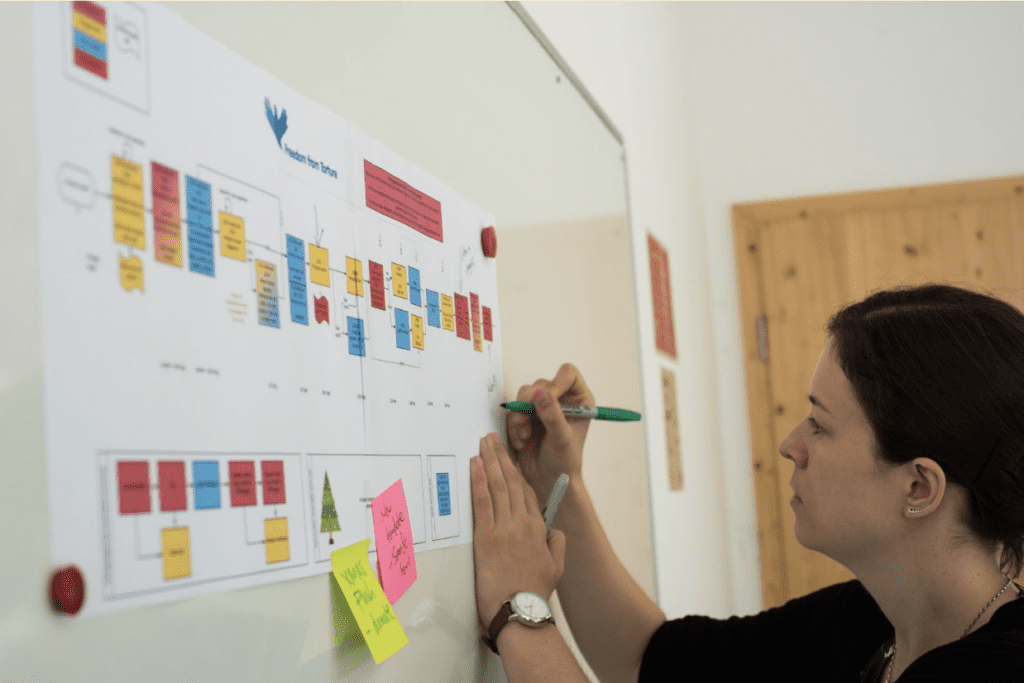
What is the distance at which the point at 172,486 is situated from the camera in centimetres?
55

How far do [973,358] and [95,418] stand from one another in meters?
0.92

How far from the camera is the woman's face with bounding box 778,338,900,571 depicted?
1074 millimetres

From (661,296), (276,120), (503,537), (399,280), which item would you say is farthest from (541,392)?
(661,296)

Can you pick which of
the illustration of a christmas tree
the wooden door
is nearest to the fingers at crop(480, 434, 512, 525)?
the illustration of a christmas tree

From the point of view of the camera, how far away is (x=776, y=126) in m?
2.99

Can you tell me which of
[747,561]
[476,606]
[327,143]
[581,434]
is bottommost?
[747,561]

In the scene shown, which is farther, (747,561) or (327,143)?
(747,561)

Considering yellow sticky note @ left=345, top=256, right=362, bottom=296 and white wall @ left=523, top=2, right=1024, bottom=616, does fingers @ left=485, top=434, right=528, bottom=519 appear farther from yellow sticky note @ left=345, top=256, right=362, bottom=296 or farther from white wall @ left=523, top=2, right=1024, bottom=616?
white wall @ left=523, top=2, right=1024, bottom=616

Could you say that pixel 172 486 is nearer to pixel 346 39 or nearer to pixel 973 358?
pixel 346 39

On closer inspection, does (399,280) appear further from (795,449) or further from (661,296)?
(661,296)

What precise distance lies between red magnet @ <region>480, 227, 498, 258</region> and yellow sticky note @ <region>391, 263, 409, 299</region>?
210 millimetres

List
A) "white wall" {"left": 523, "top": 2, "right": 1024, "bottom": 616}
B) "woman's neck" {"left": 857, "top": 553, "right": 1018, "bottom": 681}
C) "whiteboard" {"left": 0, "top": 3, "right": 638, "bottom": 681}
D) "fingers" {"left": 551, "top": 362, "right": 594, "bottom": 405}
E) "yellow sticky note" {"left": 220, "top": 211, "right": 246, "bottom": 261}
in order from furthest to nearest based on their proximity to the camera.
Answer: "white wall" {"left": 523, "top": 2, "right": 1024, "bottom": 616}, "fingers" {"left": 551, "top": 362, "right": 594, "bottom": 405}, "woman's neck" {"left": 857, "top": 553, "right": 1018, "bottom": 681}, "yellow sticky note" {"left": 220, "top": 211, "right": 246, "bottom": 261}, "whiteboard" {"left": 0, "top": 3, "right": 638, "bottom": 681}

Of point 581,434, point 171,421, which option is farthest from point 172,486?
point 581,434

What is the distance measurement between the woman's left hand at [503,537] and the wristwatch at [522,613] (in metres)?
0.01
